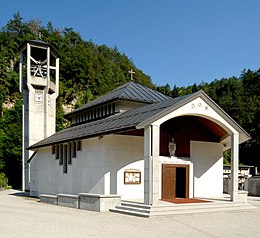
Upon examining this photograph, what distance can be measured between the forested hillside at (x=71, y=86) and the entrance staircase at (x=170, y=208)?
2129 centimetres

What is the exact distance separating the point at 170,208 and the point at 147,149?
2304 millimetres

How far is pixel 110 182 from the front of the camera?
15.4 m

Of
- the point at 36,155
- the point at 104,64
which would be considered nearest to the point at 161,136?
the point at 36,155

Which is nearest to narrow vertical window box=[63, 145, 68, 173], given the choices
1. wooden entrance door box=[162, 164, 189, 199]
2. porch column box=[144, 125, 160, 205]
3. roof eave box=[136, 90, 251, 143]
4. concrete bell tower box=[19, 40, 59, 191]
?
wooden entrance door box=[162, 164, 189, 199]

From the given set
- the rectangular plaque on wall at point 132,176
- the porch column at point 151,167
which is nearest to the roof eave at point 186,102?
the porch column at point 151,167

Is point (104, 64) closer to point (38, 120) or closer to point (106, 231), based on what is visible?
point (38, 120)

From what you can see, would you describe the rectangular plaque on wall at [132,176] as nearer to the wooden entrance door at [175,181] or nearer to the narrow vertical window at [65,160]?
the wooden entrance door at [175,181]

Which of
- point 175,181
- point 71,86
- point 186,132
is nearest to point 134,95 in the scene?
point 186,132

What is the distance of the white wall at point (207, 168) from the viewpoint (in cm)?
1769

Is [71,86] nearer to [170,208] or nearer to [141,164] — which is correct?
[141,164]

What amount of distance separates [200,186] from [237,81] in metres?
47.1

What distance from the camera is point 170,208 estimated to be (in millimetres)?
12766

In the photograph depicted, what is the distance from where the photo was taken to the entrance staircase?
12312 millimetres

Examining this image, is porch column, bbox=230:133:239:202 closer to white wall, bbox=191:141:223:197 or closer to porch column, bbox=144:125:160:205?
white wall, bbox=191:141:223:197
